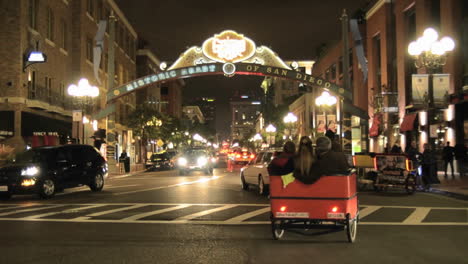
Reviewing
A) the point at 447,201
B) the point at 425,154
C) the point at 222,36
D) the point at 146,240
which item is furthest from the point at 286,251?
the point at 222,36

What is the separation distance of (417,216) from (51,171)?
12.3m

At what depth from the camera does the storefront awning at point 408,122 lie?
110 feet

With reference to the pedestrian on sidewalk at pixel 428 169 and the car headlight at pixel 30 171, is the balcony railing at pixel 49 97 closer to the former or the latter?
the car headlight at pixel 30 171

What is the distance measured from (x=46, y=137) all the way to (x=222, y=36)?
44.6ft

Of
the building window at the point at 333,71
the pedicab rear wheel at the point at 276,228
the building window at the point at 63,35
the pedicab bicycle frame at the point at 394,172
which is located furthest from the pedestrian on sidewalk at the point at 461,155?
the building window at the point at 333,71

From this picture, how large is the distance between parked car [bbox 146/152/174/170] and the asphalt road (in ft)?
102

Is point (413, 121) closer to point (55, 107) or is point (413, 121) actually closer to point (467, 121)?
point (467, 121)

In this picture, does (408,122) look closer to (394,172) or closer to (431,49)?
(431,49)

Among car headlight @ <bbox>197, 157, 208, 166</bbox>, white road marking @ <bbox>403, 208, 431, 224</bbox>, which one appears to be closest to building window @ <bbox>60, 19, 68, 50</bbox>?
car headlight @ <bbox>197, 157, 208, 166</bbox>

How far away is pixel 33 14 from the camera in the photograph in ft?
108

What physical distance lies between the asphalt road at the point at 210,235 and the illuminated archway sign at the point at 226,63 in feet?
57.8

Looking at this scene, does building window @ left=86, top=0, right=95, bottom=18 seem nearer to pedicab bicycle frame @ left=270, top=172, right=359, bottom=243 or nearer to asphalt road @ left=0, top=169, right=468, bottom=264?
asphalt road @ left=0, top=169, right=468, bottom=264

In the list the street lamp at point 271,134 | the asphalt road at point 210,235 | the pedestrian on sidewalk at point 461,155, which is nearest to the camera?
the asphalt road at point 210,235

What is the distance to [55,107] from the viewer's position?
116 feet
